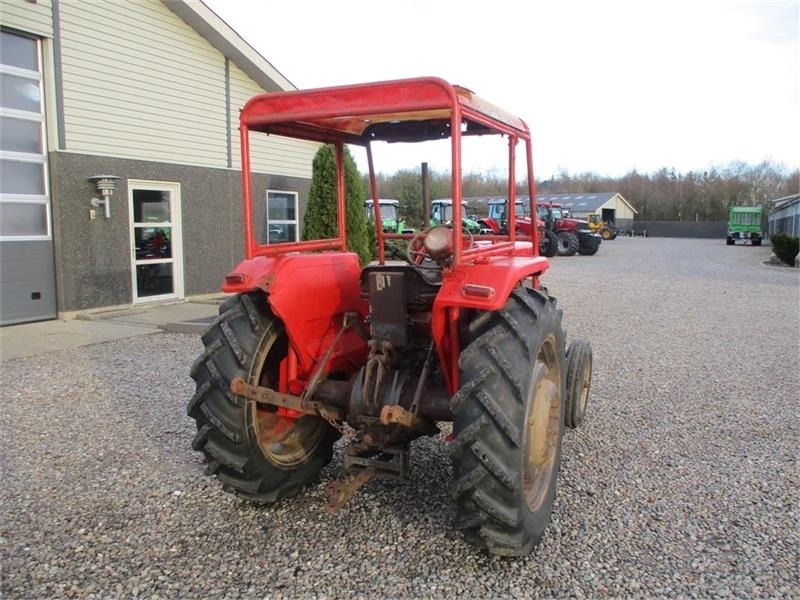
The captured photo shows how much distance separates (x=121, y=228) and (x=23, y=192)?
4.80 ft

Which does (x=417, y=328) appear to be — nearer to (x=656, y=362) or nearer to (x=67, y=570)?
(x=67, y=570)

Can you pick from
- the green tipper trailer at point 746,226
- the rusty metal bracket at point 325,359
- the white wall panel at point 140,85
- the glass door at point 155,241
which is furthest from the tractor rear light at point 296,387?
the green tipper trailer at point 746,226

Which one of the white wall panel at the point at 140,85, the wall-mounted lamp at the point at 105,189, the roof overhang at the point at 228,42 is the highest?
the roof overhang at the point at 228,42

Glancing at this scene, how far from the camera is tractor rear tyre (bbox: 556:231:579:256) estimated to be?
25812mm

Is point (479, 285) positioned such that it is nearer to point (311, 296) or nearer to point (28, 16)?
point (311, 296)

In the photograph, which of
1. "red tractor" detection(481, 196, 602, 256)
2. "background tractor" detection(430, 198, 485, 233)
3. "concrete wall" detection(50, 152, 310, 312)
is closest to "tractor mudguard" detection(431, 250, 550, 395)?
"background tractor" detection(430, 198, 485, 233)

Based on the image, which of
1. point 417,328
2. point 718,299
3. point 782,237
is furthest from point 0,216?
point 782,237

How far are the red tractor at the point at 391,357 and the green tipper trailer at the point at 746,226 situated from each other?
39888mm

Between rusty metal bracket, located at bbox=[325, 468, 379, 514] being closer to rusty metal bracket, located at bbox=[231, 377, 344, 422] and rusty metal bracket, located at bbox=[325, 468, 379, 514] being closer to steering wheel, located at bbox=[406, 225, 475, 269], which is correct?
rusty metal bracket, located at bbox=[231, 377, 344, 422]

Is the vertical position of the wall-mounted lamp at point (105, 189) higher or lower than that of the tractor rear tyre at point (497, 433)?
higher

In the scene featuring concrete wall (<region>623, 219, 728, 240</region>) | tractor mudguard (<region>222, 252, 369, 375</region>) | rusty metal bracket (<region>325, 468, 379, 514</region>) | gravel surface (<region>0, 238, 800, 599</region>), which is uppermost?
concrete wall (<region>623, 219, 728, 240</region>)

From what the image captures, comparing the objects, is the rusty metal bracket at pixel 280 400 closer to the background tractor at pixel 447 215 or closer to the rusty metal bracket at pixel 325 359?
the rusty metal bracket at pixel 325 359

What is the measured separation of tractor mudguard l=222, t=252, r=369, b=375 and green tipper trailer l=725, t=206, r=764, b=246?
133 ft

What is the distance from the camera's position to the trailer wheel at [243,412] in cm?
325
